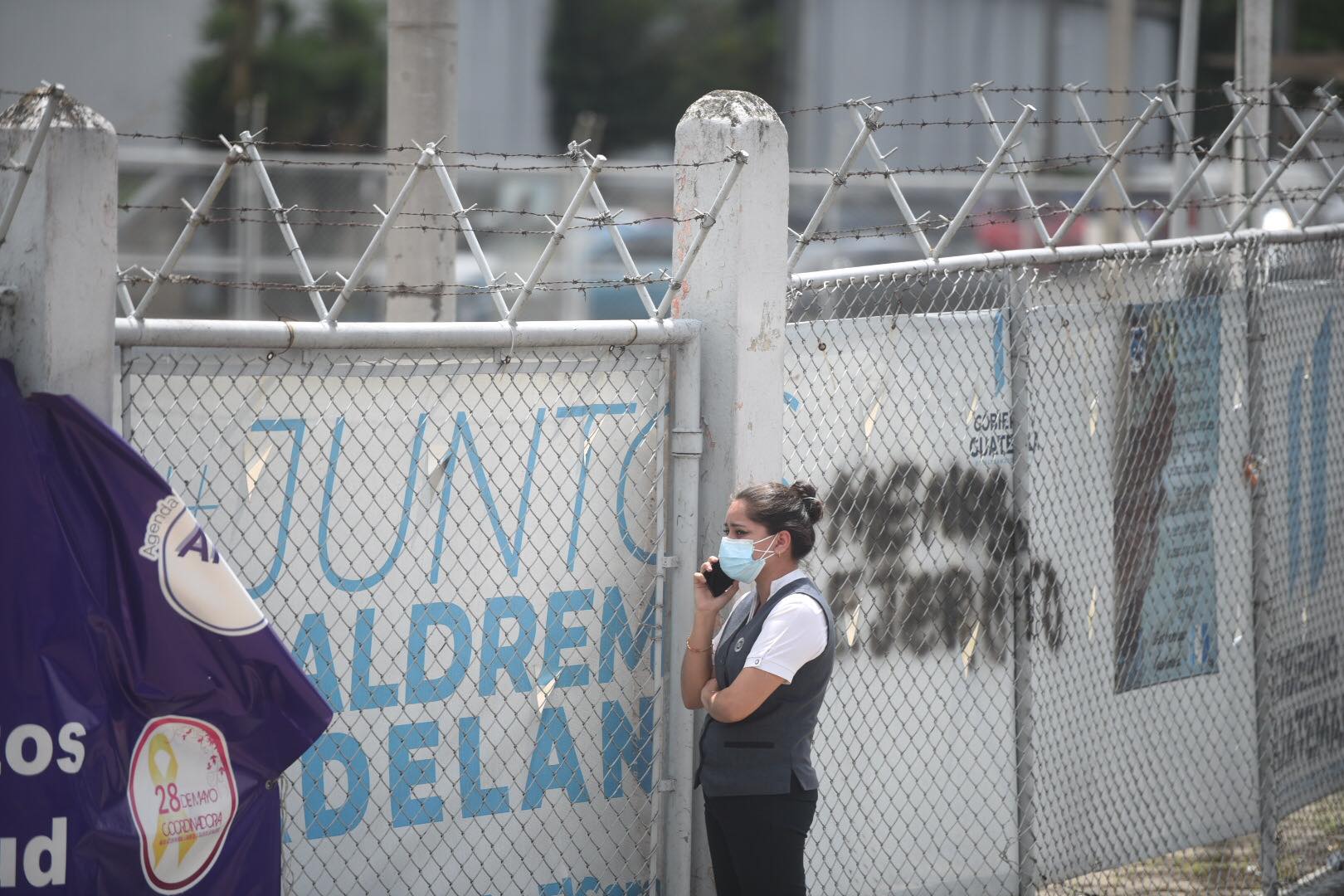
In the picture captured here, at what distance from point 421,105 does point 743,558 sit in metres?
3.52

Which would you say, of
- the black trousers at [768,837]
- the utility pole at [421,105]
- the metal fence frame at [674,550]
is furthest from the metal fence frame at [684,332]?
the utility pole at [421,105]

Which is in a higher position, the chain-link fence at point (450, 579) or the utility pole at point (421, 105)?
the utility pole at point (421, 105)

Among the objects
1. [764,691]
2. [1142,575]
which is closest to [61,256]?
[764,691]

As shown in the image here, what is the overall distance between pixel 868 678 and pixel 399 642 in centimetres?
175

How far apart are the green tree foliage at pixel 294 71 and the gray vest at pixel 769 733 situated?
2954cm

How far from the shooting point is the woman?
402 cm

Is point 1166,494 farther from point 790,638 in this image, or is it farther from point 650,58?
point 650,58

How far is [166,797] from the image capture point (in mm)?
3289

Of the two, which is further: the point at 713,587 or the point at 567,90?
the point at 567,90

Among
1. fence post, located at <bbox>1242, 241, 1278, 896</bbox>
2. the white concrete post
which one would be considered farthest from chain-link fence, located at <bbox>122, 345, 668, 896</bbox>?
fence post, located at <bbox>1242, 241, 1278, 896</bbox>

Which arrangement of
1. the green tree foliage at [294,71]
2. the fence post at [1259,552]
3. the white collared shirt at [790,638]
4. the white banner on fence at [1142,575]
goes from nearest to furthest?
the white collared shirt at [790,638] → the white banner on fence at [1142,575] → the fence post at [1259,552] → the green tree foliage at [294,71]

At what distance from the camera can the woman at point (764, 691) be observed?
4.02m

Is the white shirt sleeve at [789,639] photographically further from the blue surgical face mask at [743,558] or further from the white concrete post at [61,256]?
the white concrete post at [61,256]

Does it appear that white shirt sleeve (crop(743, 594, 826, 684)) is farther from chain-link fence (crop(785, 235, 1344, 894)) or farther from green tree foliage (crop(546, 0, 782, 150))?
green tree foliage (crop(546, 0, 782, 150))
